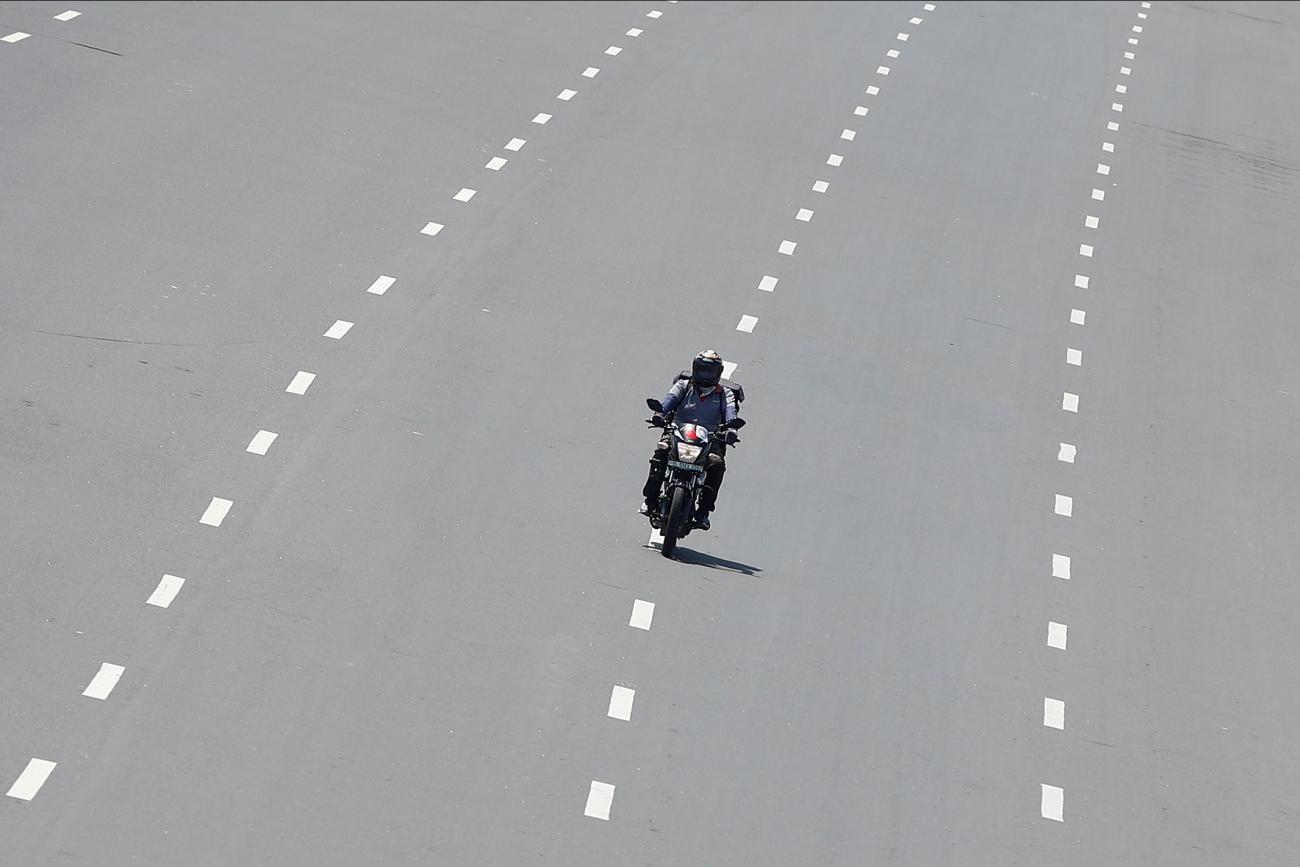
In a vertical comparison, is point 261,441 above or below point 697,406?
below

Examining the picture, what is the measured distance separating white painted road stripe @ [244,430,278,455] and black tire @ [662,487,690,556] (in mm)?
3701

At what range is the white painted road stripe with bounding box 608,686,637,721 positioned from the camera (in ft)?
44.1

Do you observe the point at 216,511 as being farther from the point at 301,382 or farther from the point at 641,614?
the point at 641,614

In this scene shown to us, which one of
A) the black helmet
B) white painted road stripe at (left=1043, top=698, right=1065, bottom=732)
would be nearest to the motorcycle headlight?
the black helmet

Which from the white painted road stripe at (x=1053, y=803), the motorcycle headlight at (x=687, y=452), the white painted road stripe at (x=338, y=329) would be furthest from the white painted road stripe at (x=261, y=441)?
the white painted road stripe at (x=1053, y=803)

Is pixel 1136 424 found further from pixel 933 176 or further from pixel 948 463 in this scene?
pixel 933 176

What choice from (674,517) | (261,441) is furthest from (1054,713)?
(261,441)

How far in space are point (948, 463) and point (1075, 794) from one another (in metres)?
6.56

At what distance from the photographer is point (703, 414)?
16656 mm

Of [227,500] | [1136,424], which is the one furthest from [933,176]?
[227,500]

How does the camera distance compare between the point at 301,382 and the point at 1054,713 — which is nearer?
the point at 1054,713

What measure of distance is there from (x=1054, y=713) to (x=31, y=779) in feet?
26.2

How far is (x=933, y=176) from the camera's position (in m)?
29.7

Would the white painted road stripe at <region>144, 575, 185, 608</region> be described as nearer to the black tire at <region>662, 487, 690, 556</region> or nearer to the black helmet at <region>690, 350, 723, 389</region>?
the black tire at <region>662, 487, 690, 556</region>
